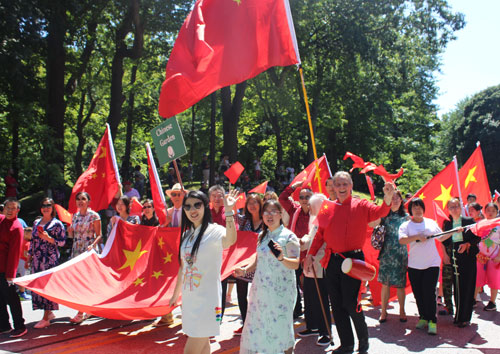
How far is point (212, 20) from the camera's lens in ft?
21.6

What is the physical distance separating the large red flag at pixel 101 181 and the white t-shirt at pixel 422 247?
4772mm

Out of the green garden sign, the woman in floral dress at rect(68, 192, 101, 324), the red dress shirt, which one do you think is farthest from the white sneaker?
the red dress shirt

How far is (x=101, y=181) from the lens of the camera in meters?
8.69

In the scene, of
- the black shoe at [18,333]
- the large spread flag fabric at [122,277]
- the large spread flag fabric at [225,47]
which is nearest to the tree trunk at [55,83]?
the large spread flag fabric at [122,277]

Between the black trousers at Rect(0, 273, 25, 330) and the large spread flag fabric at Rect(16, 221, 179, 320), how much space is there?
2.07 feet

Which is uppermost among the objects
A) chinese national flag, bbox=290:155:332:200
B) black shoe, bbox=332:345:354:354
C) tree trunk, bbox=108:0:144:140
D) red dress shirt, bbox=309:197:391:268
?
tree trunk, bbox=108:0:144:140

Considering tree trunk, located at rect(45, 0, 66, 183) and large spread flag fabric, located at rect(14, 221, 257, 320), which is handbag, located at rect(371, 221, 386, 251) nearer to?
large spread flag fabric, located at rect(14, 221, 257, 320)

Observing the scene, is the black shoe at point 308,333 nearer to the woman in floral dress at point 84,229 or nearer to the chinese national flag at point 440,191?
the chinese national flag at point 440,191

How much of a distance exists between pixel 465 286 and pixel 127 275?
484 centimetres

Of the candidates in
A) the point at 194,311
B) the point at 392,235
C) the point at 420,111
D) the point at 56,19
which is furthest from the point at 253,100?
the point at 194,311

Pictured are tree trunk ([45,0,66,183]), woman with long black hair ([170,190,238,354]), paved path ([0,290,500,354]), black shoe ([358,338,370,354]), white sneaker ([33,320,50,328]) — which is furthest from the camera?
tree trunk ([45,0,66,183])

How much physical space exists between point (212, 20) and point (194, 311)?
155 inches

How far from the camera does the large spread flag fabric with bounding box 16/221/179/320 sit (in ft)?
20.5

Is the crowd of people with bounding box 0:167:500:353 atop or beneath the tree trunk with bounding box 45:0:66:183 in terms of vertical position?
beneath
